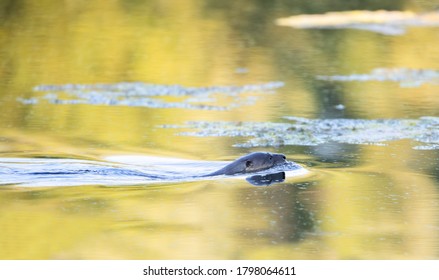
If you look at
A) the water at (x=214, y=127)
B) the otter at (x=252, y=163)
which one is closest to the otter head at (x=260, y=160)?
the otter at (x=252, y=163)

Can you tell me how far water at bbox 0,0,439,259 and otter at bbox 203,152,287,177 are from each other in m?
0.18

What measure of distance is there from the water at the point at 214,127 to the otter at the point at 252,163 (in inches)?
7.1

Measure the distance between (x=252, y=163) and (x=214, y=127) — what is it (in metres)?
1.86

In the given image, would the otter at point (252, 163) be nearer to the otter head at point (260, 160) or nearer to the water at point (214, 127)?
the otter head at point (260, 160)

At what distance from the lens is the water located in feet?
23.6

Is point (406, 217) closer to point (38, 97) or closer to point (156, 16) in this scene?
point (38, 97)

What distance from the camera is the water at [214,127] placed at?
720cm

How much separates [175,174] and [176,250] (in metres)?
2.26

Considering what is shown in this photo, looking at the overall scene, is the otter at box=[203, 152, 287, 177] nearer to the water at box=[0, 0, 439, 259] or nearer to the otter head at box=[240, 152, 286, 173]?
the otter head at box=[240, 152, 286, 173]

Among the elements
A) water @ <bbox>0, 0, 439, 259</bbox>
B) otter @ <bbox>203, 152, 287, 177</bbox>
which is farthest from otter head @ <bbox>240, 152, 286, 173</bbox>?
water @ <bbox>0, 0, 439, 259</bbox>

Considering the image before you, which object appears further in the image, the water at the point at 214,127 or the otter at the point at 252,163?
the otter at the point at 252,163

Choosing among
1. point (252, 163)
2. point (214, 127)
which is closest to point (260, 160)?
point (252, 163)

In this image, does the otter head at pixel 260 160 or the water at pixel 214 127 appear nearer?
the water at pixel 214 127

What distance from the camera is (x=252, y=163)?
905 centimetres
